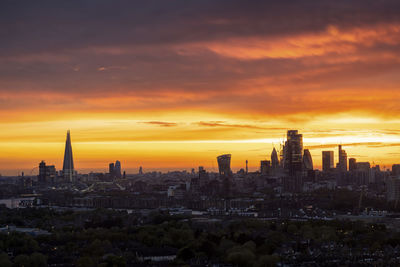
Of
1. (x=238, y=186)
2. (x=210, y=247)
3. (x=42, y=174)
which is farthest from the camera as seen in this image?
(x=42, y=174)

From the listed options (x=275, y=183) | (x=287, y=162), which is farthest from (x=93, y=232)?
(x=287, y=162)

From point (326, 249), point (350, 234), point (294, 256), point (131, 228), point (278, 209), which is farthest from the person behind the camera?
point (278, 209)

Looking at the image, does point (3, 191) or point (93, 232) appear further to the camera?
point (3, 191)

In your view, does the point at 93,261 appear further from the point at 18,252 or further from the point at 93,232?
the point at 93,232

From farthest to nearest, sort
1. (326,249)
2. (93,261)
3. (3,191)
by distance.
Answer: (3,191)
(326,249)
(93,261)

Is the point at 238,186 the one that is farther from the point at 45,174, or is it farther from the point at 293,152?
the point at 45,174

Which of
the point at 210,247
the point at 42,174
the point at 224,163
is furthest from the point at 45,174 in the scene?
the point at 210,247

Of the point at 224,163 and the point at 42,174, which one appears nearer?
the point at 224,163
